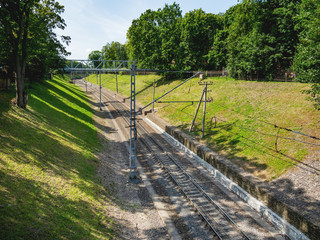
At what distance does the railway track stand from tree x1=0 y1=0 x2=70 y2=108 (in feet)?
49.4

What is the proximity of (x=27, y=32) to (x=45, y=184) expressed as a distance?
16.3m

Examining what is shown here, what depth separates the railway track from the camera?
1063 centimetres

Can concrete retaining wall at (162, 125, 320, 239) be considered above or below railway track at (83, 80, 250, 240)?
above

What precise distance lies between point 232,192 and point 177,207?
470 centimetres

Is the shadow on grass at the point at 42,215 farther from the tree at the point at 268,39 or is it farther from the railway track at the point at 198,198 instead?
the tree at the point at 268,39

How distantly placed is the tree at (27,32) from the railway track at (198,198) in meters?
15.1

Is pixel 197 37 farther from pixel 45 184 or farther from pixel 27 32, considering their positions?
pixel 45 184

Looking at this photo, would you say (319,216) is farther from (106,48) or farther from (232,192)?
(106,48)

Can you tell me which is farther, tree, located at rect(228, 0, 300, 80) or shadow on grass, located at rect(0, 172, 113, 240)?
tree, located at rect(228, 0, 300, 80)

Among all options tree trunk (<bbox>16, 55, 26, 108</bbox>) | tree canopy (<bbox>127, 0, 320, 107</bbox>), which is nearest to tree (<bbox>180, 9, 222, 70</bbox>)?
tree canopy (<bbox>127, 0, 320, 107</bbox>)

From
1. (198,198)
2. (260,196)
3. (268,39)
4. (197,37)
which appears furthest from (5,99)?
(197,37)

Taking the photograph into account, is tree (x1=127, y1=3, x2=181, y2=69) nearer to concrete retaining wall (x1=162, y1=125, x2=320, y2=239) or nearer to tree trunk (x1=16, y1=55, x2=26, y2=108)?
tree trunk (x1=16, y1=55, x2=26, y2=108)

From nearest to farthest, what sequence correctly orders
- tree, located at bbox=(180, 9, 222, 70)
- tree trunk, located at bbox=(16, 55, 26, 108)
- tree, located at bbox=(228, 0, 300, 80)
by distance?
tree trunk, located at bbox=(16, 55, 26, 108)
tree, located at bbox=(228, 0, 300, 80)
tree, located at bbox=(180, 9, 222, 70)

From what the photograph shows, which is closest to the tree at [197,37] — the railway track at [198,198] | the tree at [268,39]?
the tree at [268,39]
